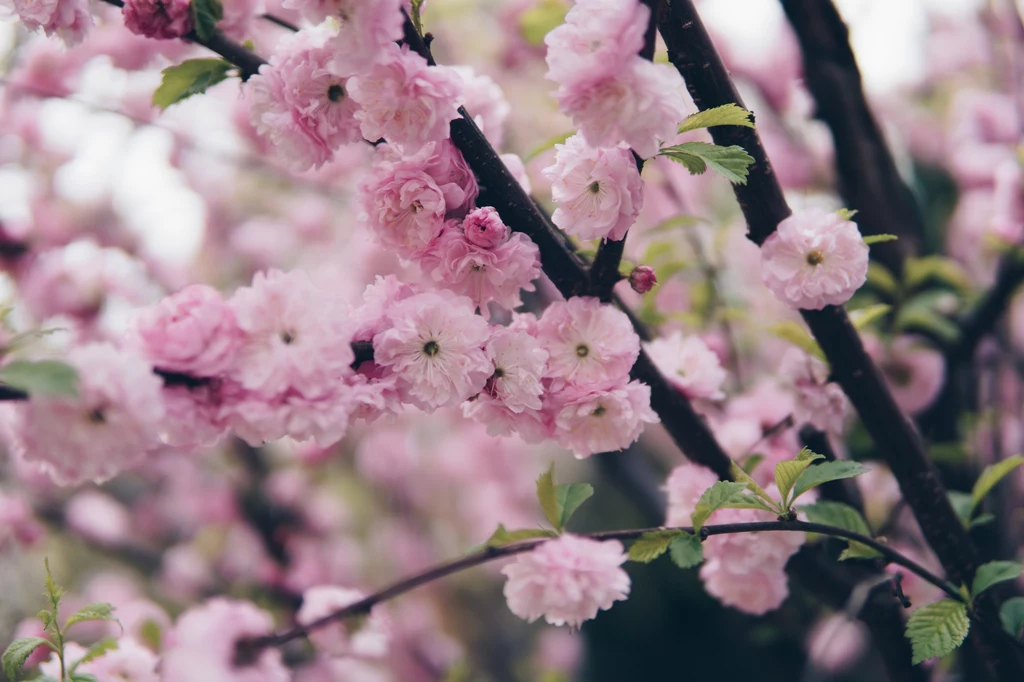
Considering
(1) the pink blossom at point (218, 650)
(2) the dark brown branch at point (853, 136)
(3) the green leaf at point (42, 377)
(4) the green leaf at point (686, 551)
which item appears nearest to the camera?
(3) the green leaf at point (42, 377)

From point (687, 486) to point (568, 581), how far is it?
251 millimetres

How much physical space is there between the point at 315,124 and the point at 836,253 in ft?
2.21

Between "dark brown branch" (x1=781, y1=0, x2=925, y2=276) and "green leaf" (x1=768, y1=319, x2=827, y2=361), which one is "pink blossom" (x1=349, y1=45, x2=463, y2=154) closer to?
"green leaf" (x1=768, y1=319, x2=827, y2=361)

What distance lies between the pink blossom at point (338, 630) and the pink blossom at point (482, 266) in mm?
723

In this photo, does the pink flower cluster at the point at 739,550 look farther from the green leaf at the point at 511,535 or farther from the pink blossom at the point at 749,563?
the green leaf at the point at 511,535

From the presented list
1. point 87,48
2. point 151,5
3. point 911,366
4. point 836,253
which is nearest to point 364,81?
point 151,5

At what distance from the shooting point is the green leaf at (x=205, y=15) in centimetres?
80

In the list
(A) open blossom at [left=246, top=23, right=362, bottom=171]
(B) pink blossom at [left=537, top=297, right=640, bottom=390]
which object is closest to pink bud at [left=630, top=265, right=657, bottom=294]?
(B) pink blossom at [left=537, top=297, right=640, bottom=390]

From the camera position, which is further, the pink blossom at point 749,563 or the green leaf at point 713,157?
the pink blossom at point 749,563

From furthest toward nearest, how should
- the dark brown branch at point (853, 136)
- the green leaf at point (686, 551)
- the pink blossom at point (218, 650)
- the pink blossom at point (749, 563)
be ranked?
the dark brown branch at point (853, 136) < the pink blossom at point (218, 650) < the pink blossom at point (749, 563) < the green leaf at point (686, 551)

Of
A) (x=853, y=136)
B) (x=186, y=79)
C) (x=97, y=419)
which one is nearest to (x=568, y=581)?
(x=97, y=419)

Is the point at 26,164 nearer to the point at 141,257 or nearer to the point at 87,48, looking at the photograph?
the point at 141,257

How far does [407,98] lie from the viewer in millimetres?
744

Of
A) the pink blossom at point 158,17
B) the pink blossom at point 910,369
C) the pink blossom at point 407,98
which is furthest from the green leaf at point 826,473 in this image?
the pink blossom at point 158,17
